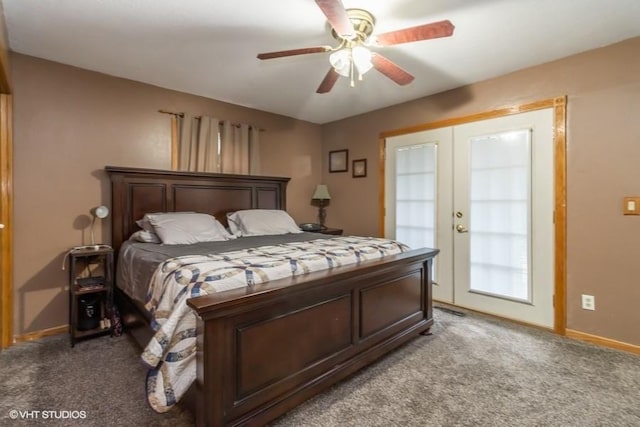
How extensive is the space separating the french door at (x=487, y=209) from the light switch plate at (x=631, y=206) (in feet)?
1.55

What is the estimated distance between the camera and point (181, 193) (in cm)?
339

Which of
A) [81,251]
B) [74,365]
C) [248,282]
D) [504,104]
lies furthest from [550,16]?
[74,365]

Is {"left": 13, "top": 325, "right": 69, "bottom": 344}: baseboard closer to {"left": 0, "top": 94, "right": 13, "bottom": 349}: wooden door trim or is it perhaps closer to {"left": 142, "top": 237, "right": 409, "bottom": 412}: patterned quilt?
{"left": 0, "top": 94, "right": 13, "bottom": 349}: wooden door trim

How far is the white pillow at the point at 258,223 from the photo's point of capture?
3.38 meters

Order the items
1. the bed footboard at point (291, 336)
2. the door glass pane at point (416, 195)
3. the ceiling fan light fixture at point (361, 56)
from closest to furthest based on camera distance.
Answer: the bed footboard at point (291, 336)
the ceiling fan light fixture at point (361, 56)
the door glass pane at point (416, 195)

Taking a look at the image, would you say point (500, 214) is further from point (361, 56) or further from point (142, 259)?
A: point (142, 259)

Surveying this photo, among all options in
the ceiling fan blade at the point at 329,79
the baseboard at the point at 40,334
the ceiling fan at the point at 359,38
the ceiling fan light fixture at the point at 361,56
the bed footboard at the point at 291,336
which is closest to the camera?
the bed footboard at the point at 291,336

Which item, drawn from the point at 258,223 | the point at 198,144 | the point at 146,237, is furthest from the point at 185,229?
the point at 198,144

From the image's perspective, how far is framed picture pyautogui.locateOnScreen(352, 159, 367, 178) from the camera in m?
4.31

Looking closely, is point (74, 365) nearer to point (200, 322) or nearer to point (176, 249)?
point (176, 249)

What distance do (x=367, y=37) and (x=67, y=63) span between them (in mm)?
2649

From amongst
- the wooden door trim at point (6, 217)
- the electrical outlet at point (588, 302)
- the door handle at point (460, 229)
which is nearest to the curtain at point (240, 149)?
the wooden door trim at point (6, 217)

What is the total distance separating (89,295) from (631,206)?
176 inches

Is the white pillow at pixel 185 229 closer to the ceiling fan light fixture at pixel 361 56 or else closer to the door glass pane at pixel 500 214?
the ceiling fan light fixture at pixel 361 56
